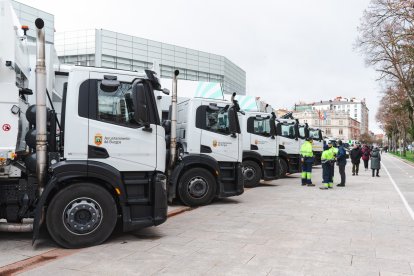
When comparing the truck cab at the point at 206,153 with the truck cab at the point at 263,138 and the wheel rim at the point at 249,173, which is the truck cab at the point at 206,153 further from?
the truck cab at the point at 263,138

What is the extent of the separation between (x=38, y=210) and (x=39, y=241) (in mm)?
967

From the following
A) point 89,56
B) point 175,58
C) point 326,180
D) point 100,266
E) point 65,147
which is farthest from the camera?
point 175,58

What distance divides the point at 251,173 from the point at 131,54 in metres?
27.3

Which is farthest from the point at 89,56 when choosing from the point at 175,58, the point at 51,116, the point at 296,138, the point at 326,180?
the point at 51,116

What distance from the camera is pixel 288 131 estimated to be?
18.0 meters

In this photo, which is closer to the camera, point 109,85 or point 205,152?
point 109,85

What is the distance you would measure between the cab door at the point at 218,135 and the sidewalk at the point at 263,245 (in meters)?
1.30

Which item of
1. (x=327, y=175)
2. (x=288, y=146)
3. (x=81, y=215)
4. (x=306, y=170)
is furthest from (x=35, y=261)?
(x=288, y=146)

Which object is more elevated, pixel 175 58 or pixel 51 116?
pixel 175 58

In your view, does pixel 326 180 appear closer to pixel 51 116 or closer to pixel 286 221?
pixel 286 221

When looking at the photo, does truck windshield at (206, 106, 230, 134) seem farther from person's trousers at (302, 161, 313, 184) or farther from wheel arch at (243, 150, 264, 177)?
person's trousers at (302, 161, 313, 184)

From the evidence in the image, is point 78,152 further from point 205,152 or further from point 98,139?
point 205,152

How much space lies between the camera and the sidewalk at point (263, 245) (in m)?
4.82

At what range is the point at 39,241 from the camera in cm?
607
